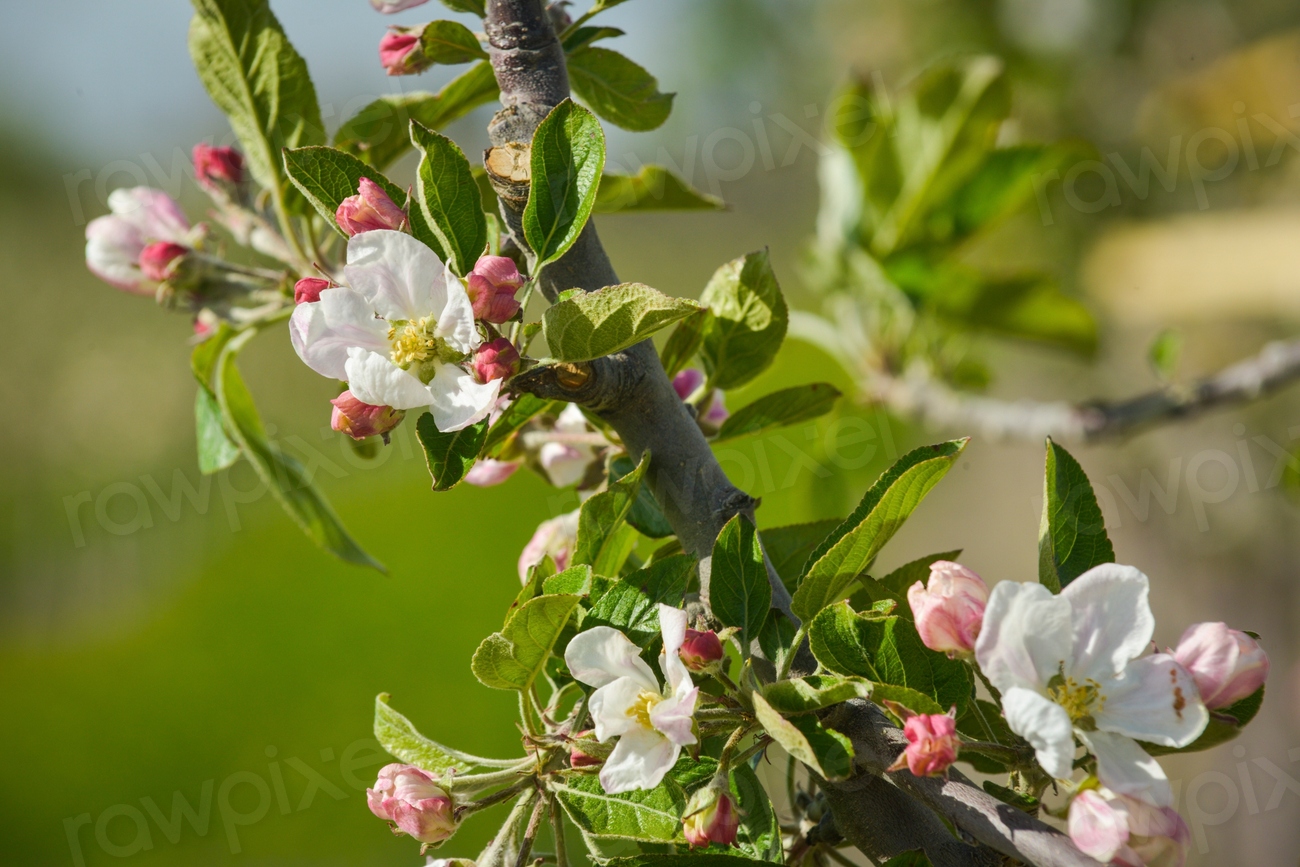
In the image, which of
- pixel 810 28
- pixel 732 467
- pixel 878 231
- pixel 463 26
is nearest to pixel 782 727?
pixel 463 26

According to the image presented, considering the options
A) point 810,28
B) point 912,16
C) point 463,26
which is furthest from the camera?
point 810,28

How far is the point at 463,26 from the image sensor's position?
20.4 inches

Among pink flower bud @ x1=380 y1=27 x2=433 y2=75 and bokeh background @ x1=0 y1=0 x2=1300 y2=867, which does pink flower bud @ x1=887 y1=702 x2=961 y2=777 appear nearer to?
pink flower bud @ x1=380 y1=27 x2=433 y2=75

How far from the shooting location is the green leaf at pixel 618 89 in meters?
0.55

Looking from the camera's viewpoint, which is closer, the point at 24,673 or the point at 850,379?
the point at 850,379

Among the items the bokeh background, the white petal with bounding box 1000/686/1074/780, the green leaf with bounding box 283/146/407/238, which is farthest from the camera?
the bokeh background

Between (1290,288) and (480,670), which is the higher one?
(480,670)

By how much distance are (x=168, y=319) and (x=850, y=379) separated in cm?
283

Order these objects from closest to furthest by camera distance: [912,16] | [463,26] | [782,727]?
[782,727] < [463,26] < [912,16]

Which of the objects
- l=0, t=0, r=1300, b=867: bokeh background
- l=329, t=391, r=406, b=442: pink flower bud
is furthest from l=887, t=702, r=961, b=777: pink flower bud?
l=0, t=0, r=1300, b=867: bokeh background

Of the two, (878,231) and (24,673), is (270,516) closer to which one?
(24,673)

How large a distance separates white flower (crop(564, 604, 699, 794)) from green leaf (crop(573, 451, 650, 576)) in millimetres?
69

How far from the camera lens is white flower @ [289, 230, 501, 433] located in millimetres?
389

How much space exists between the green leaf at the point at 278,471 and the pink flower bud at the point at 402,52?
0.76 ft
